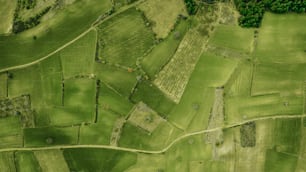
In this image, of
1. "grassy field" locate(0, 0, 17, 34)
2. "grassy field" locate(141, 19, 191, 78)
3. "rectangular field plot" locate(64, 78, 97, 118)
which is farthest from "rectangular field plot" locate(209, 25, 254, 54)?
"grassy field" locate(0, 0, 17, 34)

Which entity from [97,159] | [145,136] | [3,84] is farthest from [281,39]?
[3,84]

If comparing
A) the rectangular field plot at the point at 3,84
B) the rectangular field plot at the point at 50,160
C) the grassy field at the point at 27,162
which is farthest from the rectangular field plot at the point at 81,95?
the grassy field at the point at 27,162

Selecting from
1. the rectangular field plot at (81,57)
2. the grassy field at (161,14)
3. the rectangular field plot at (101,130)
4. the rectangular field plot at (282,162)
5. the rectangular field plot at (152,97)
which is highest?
the grassy field at (161,14)

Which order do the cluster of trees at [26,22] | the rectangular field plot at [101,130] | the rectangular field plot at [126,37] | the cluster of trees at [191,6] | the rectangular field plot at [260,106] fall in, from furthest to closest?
the rectangular field plot at [101,130], the rectangular field plot at [260,106], the rectangular field plot at [126,37], the cluster of trees at [26,22], the cluster of trees at [191,6]

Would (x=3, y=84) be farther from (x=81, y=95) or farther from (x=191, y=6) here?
(x=191, y=6)

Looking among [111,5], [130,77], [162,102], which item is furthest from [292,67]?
[111,5]

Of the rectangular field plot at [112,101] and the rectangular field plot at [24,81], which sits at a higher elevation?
the rectangular field plot at [24,81]

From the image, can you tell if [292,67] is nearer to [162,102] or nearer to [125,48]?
[162,102]

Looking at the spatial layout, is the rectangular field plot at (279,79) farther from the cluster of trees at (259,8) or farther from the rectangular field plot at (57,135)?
the rectangular field plot at (57,135)
